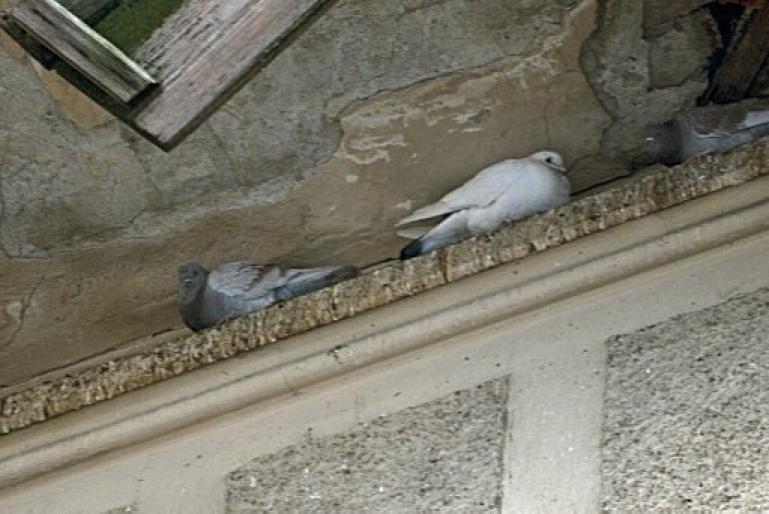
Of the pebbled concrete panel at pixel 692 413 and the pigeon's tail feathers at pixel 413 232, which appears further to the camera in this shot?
the pigeon's tail feathers at pixel 413 232

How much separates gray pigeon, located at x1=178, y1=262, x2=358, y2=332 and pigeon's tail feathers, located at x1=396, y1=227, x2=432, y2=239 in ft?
0.40

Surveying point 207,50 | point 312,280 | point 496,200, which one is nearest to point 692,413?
point 496,200

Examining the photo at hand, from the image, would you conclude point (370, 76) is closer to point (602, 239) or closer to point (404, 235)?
point (404, 235)

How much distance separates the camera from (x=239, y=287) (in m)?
2.73

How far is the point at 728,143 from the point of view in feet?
8.64

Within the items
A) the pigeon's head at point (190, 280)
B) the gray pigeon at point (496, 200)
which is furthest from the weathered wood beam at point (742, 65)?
the pigeon's head at point (190, 280)

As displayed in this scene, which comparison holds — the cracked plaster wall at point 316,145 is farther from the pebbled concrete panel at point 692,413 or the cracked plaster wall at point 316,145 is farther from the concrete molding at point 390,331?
the pebbled concrete panel at point 692,413

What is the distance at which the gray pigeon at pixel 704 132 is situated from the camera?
2.63 metres

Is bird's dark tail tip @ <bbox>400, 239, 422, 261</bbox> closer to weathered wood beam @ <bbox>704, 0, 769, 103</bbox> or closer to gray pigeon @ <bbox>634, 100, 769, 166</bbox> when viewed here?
gray pigeon @ <bbox>634, 100, 769, 166</bbox>

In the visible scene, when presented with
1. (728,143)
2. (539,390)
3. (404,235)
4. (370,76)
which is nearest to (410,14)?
(370,76)

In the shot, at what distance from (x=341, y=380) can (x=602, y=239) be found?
386 mm

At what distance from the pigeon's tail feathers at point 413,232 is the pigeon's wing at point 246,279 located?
0.19m

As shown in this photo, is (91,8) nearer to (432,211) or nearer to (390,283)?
(390,283)

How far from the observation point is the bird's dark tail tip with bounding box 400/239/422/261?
8.79ft
